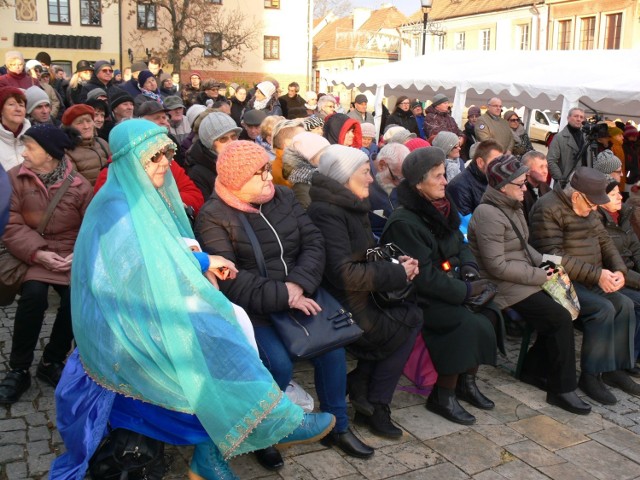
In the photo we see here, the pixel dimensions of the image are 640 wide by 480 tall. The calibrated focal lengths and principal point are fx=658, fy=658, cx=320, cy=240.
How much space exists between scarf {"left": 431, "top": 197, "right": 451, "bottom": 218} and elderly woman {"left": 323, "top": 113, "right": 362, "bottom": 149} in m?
1.78

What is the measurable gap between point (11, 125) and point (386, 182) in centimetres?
322

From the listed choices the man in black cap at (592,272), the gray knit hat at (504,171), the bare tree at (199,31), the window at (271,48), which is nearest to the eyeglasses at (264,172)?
the gray knit hat at (504,171)

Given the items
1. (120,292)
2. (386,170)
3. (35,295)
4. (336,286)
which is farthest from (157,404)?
(386,170)

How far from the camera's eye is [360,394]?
13.2 feet

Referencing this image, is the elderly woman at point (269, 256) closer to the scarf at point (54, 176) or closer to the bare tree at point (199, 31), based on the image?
the scarf at point (54, 176)

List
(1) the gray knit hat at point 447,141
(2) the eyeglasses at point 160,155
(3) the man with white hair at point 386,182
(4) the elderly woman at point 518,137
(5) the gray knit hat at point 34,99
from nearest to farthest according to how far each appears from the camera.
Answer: (2) the eyeglasses at point 160,155 → (3) the man with white hair at point 386,182 → (5) the gray knit hat at point 34,99 → (1) the gray knit hat at point 447,141 → (4) the elderly woman at point 518,137

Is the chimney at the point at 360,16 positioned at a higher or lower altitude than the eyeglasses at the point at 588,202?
higher

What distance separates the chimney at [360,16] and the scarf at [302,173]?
2202 inches

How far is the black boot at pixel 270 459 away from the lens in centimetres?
350

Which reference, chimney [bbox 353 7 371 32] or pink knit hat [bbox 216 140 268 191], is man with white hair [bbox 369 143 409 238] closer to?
pink knit hat [bbox 216 140 268 191]

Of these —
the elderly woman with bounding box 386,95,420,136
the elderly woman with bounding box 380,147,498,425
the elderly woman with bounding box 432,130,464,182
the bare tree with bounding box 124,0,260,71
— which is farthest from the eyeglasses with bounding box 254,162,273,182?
the bare tree with bounding box 124,0,260,71

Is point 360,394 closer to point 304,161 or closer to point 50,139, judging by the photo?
point 304,161

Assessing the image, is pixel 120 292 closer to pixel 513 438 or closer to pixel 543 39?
pixel 513 438

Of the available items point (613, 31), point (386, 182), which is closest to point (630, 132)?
point (386, 182)
